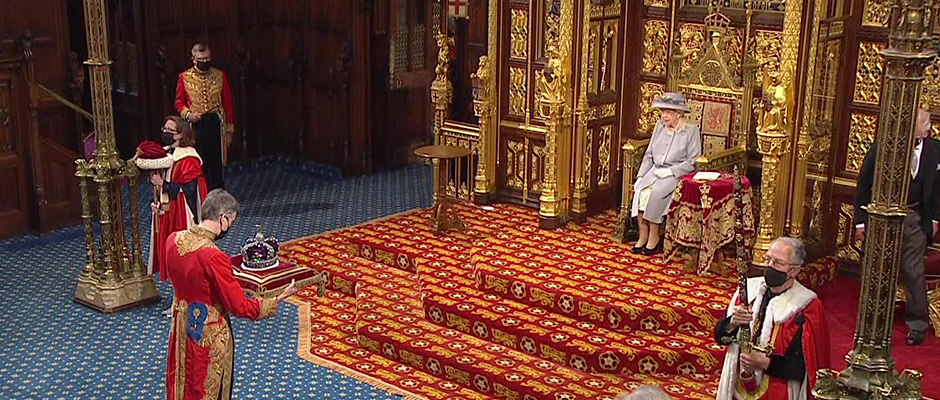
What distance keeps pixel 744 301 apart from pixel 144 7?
28.8 feet

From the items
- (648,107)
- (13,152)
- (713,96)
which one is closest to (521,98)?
(648,107)

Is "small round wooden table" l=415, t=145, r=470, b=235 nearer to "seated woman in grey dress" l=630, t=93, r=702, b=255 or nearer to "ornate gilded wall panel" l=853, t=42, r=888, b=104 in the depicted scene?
"seated woman in grey dress" l=630, t=93, r=702, b=255

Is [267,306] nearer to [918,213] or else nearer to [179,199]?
[179,199]

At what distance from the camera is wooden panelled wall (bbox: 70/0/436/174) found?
505 inches

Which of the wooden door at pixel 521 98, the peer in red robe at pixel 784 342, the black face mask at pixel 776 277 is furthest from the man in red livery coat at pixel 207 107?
the black face mask at pixel 776 277

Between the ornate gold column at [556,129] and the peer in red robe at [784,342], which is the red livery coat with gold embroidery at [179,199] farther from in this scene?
the peer in red robe at [784,342]

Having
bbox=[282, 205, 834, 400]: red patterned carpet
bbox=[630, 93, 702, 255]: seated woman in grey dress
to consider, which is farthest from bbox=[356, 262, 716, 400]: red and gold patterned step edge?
bbox=[630, 93, 702, 255]: seated woman in grey dress

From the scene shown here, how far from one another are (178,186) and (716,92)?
13.7ft

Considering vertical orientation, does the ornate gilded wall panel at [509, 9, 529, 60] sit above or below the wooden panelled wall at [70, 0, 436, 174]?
above

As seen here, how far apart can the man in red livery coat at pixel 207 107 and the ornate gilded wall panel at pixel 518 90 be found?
2.66 meters

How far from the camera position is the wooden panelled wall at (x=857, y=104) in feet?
27.4

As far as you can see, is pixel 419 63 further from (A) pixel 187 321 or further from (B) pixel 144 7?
(A) pixel 187 321

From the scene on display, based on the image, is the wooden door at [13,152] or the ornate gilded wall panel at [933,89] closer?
the ornate gilded wall panel at [933,89]

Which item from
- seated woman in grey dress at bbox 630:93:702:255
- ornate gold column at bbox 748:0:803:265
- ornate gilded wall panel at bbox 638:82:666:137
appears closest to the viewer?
ornate gold column at bbox 748:0:803:265
